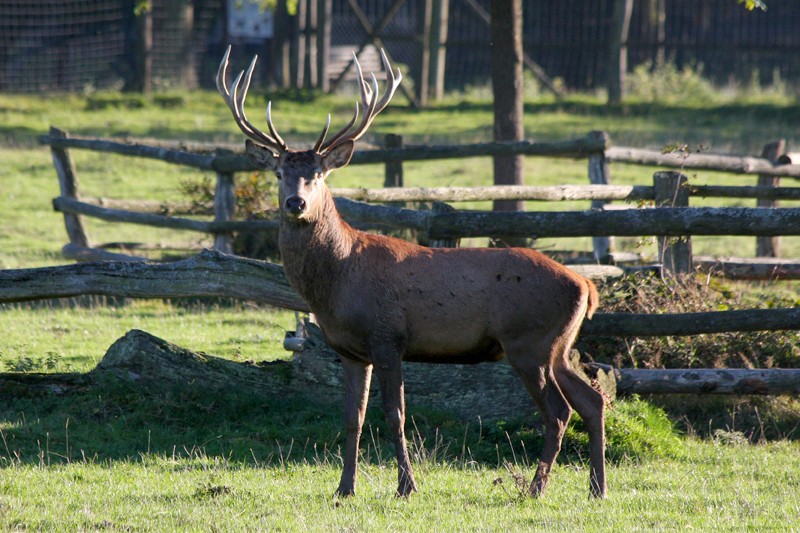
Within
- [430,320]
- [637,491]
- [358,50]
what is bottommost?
[637,491]

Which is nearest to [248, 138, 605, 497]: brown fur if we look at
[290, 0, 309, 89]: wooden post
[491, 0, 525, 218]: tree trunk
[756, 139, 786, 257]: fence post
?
[491, 0, 525, 218]: tree trunk

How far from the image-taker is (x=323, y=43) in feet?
88.3

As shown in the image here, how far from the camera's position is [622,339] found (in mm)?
8523

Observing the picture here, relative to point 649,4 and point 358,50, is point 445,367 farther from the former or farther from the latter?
point 649,4

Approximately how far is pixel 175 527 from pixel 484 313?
220cm

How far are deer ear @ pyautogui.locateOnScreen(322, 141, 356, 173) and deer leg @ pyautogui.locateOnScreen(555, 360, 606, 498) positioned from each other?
1.86 metres

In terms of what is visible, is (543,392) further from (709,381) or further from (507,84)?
(507,84)


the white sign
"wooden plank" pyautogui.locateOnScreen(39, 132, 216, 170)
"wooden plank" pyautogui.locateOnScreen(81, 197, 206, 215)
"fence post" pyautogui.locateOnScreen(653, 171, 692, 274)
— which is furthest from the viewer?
the white sign

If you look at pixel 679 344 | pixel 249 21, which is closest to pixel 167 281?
pixel 679 344

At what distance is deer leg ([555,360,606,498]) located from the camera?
254 inches

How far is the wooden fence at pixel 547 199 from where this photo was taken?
310 inches

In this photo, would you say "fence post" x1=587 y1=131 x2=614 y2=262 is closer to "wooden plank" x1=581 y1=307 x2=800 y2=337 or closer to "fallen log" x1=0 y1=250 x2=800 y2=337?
"wooden plank" x1=581 y1=307 x2=800 y2=337

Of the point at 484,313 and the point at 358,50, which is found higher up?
the point at 358,50

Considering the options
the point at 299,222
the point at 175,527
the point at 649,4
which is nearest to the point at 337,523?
the point at 175,527
